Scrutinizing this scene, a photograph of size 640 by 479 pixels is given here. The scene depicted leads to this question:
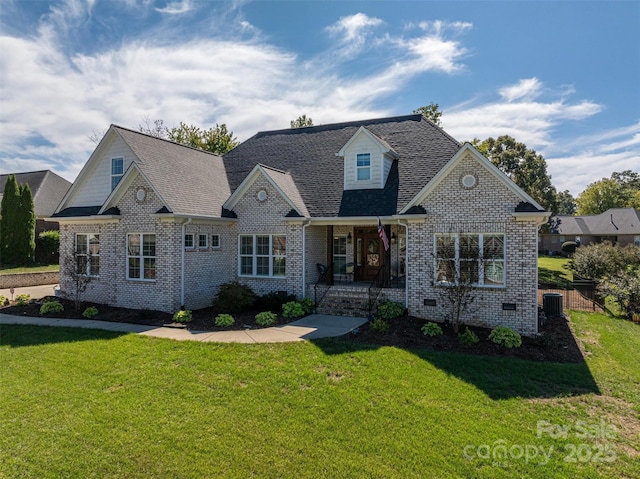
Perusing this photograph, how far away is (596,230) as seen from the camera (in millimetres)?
51531

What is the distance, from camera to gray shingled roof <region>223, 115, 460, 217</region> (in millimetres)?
15156

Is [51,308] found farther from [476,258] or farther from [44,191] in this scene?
[44,191]

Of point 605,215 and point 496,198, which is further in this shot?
point 605,215

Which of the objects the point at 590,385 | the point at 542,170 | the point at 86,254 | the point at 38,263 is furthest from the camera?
the point at 542,170

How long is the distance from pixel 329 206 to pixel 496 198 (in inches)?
250

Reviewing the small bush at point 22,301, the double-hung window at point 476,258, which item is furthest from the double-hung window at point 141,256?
the double-hung window at point 476,258

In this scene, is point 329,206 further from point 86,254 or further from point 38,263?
point 38,263

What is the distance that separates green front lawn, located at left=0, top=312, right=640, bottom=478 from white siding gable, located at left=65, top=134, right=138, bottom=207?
838 cm

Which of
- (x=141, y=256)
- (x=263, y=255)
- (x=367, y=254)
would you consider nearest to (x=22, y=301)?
(x=141, y=256)

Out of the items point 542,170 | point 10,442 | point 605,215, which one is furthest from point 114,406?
point 605,215

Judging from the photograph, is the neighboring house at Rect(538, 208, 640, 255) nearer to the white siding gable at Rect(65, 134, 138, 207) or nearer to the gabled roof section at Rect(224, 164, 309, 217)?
the gabled roof section at Rect(224, 164, 309, 217)

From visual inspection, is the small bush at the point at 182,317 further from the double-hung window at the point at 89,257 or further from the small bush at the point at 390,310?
the small bush at the point at 390,310

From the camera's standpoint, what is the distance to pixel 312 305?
14156 mm

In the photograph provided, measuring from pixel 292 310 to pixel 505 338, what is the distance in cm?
684
